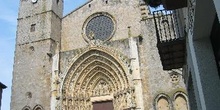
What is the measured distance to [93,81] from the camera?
18.9m

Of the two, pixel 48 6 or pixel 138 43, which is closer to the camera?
pixel 138 43

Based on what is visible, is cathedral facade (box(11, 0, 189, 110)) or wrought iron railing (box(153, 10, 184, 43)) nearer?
wrought iron railing (box(153, 10, 184, 43))

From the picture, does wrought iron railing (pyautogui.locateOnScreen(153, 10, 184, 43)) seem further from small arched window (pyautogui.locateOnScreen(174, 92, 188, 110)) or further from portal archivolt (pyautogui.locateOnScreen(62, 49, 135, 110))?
portal archivolt (pyautogui.locateOnScreen(62, 49, 135, 110))

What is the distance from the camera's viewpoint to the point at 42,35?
20078mm

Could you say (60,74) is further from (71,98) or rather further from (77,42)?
(77,42)

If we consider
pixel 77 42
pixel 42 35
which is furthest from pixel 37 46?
pixel 77 42

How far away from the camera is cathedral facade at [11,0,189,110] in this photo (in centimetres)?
1647

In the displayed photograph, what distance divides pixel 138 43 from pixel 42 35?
6.77 metres

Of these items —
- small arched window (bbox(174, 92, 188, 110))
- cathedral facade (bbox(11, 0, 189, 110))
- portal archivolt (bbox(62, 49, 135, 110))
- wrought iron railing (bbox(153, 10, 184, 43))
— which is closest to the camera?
wrought iron railing (bbox(153, 10, 184, 43))

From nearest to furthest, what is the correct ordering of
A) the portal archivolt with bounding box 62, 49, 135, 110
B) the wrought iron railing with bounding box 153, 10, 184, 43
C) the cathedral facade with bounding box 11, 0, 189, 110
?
the wrought iron railing with bounding box 153, 10, 184, 43
the cathedral facade with bounding box 11, 0, 189, 110
the portal archivolt with bounding box 62, 49, 135, 110

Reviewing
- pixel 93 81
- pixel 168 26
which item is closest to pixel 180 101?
pixel 93 81

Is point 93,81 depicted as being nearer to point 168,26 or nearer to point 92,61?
point 92,61

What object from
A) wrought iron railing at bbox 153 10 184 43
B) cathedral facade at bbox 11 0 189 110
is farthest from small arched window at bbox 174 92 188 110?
wrought iron railing at bbox 153 10 184 43

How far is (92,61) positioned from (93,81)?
1.36 m
